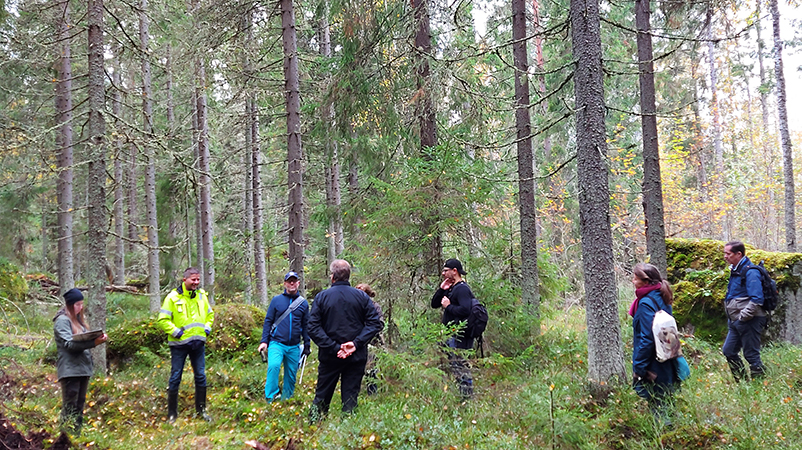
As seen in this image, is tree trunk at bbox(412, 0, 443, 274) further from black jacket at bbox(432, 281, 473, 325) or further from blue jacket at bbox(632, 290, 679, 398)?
blue jacket at bbox(632, 290, 679, 398)

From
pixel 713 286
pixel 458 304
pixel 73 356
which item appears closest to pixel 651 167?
pixel 713 286

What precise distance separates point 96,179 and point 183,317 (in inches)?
136

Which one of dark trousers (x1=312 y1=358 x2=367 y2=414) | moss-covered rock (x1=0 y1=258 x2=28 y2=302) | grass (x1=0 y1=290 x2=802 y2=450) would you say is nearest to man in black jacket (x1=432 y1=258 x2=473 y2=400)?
grass (x1=0 y1=290 x2=802 y2=450)

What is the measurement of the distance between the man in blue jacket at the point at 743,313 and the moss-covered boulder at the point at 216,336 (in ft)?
29.1

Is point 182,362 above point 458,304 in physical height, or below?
below

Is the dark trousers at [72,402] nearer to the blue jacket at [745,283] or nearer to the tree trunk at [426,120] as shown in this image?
the tree trunk at [426,120]

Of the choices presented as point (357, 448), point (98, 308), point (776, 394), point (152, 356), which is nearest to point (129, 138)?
point (98, 308)

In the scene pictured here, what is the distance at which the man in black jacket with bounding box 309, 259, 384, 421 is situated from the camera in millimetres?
5575

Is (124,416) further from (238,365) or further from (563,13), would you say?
(563,13)

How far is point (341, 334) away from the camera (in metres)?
5.59

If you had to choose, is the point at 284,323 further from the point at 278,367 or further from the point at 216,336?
the point at 216,336

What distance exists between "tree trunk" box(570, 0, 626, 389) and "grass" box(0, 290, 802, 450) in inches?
28.1

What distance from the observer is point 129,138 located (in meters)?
8.19

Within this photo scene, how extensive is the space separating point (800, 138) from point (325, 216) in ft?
145
